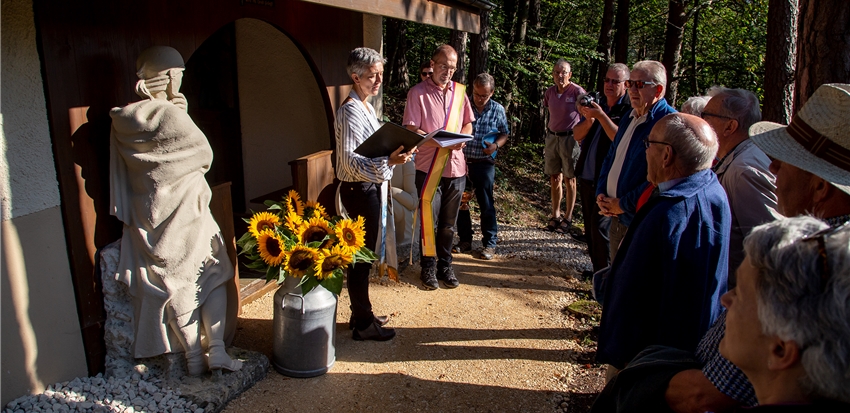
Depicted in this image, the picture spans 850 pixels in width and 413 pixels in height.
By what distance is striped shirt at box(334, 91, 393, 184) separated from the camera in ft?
11.7

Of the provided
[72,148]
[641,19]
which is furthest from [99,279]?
[641,19]

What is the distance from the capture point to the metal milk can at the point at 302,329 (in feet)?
11.2

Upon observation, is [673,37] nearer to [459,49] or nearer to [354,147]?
[459,49]

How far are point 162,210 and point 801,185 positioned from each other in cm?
273

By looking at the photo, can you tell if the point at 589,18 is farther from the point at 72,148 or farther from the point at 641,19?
the point at 72,148

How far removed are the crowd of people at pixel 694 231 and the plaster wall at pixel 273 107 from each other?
1.35 metres

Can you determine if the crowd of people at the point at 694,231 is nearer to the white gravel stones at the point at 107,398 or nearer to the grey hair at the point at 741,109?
the grey hair at the point at 741,109

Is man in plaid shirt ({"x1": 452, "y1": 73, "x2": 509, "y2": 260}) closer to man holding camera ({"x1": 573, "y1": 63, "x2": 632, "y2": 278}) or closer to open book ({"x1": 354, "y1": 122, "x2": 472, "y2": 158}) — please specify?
man holding camera ({"x1": 573, "y1": 63, "x2": 632, "y2": 278})

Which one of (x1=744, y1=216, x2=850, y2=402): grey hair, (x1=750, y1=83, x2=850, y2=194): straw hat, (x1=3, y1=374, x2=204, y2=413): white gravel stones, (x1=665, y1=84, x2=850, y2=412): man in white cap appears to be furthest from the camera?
(x1=3, y1=374, x2=204, y2=413): white gravel stones

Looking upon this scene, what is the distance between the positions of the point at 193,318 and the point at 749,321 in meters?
2.73

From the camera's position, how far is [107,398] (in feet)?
9.67

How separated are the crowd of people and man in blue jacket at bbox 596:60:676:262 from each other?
0.4 inches

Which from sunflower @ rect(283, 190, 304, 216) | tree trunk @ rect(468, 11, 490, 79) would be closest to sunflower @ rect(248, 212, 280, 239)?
sunflower @ rect(283, 190, 304, 216)

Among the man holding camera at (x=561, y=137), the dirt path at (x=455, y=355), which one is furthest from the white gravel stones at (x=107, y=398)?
the man holding camera at (x=561, y=137)
